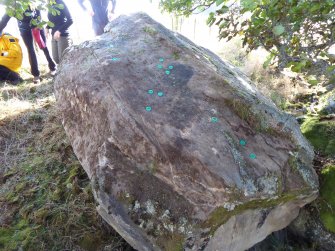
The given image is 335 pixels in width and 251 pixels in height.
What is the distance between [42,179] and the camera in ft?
12.3

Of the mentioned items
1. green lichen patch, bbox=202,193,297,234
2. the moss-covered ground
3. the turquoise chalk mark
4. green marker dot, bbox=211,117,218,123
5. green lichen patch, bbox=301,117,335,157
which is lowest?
the moss-covered ground

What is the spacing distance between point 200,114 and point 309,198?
1.26 metres

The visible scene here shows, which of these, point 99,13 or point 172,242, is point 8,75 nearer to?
point 99,13

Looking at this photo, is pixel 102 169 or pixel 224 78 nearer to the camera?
pixel 102 169

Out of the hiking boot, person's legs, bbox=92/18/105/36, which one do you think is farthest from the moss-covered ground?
person's legs, bbox=92/18/105/36

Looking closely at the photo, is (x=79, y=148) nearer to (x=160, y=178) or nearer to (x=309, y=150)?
(x=160, y=178)

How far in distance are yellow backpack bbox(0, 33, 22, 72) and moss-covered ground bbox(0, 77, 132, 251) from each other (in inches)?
72.5

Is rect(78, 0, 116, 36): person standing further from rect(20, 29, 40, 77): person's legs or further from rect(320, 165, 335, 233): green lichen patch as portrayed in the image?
rect(320, 165, 335, 233): green lichen patch

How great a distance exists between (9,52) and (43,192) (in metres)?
4.21

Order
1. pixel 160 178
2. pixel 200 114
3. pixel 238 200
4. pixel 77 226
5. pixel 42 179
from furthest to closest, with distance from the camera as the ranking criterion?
pixel 42 179 → pixel 77 226 → pixel 200 114 → pixel 160 178 → pixel 238 200

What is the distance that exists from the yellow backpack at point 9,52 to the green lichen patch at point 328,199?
20.9ft

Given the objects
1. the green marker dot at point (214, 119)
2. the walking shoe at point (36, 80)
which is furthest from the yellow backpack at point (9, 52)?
the green marker dot at point (214, 119)

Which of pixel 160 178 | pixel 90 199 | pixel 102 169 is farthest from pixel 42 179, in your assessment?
pixel 160 178

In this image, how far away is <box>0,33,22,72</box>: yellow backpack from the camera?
639cm
